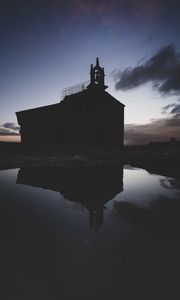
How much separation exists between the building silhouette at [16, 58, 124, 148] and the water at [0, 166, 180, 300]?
1778 centimetres

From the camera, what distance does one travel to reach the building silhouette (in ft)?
78.1

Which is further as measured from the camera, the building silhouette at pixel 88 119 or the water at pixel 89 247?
the building silhouette at pixel 88 119

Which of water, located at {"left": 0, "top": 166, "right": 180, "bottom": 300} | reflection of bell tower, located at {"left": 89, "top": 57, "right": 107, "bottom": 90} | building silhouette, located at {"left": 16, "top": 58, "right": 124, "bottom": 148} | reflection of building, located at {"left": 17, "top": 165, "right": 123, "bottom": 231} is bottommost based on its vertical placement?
water, located at {"left": 0, "top": 166, "right": 180, "bottom": 300}

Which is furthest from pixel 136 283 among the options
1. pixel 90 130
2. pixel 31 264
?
pixel 90 130

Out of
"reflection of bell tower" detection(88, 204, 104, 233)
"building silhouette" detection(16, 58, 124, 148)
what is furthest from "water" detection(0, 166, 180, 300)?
"building silhouette" detection(16, 58, 124, 148)

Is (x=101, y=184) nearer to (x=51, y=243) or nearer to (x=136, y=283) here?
(x=51, y=243)

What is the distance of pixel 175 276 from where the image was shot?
257 centimetres

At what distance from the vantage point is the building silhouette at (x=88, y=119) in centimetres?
2381

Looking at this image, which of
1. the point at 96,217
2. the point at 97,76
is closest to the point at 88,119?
the point at 97,76

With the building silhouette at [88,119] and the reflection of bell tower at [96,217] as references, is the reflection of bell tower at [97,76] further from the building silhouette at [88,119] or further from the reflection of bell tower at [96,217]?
the reflection of bell tower at [96,217]

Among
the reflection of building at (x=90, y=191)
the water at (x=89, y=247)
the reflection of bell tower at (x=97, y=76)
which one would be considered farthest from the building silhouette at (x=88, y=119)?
the water at (x=89, y=247)

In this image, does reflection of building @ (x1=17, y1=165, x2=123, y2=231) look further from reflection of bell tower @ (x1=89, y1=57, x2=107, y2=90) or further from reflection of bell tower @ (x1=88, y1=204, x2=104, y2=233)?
reflection of bell tower @ (x1=89, y1=57, x2=107, y2=90)

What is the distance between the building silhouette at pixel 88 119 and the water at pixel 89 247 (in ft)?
58.3

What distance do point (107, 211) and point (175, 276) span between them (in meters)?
2.70
